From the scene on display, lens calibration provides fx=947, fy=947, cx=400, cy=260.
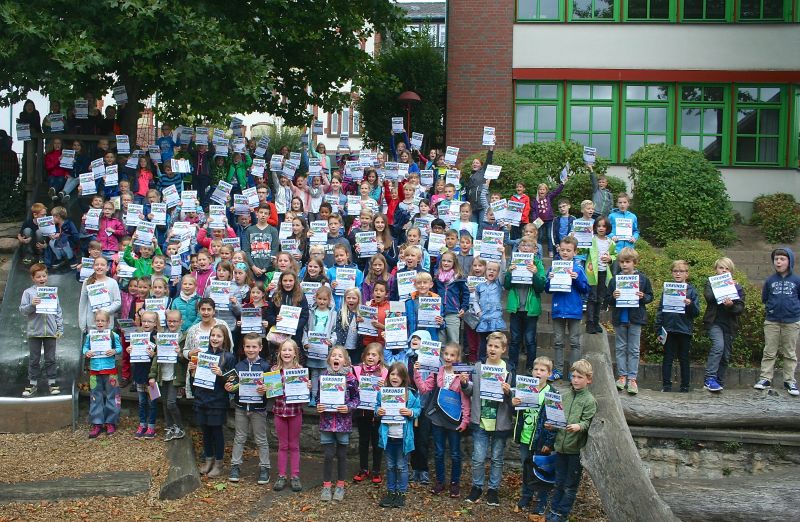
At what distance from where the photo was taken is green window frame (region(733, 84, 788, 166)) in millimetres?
21609

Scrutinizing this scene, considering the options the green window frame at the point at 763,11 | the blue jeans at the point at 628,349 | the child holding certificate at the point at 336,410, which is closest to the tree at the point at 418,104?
the green window frame at the point at 763,11

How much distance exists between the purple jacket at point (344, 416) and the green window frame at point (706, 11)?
49.0ft

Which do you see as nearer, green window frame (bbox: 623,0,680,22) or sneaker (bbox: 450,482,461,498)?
sneaker (bbox: 450,482,461,498)

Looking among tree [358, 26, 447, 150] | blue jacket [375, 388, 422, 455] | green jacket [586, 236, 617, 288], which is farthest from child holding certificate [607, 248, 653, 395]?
tree [358, 26, 447, 150]

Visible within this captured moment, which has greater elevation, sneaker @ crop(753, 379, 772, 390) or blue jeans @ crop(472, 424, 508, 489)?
sneaker @ crop(753, 379, 772, 390)

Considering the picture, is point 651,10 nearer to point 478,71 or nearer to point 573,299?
point 478,71

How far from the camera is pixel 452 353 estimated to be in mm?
Answer: 10227

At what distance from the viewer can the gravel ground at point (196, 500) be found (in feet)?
31.8

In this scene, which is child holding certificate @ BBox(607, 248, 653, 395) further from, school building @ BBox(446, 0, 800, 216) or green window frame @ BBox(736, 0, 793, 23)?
green window frame @ BBox(736, 0, 793, 23)

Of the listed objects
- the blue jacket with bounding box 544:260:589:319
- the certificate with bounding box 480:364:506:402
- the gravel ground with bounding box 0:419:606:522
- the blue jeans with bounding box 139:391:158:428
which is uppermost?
the blue jacket with bounding box 544:260:589:319

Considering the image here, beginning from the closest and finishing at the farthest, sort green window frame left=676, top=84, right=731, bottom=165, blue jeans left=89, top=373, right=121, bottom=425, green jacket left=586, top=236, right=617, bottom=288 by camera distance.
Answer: blue jeans left=89, top=373, right=121, bottom=425 < green jacket left=586, top=236, right=617, bottom=288 < green window frame left=676, top=84, right=731, bottom=165

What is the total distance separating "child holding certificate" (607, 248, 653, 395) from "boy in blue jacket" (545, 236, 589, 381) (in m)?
0.42

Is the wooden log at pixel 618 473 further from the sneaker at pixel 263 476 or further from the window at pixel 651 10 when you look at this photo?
the window at pixel 651 10

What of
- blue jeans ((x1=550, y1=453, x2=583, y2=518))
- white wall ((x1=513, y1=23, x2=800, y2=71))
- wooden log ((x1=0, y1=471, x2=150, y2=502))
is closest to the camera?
blue jeans ((x1=550, y1=453, x2=583, y2=518))
